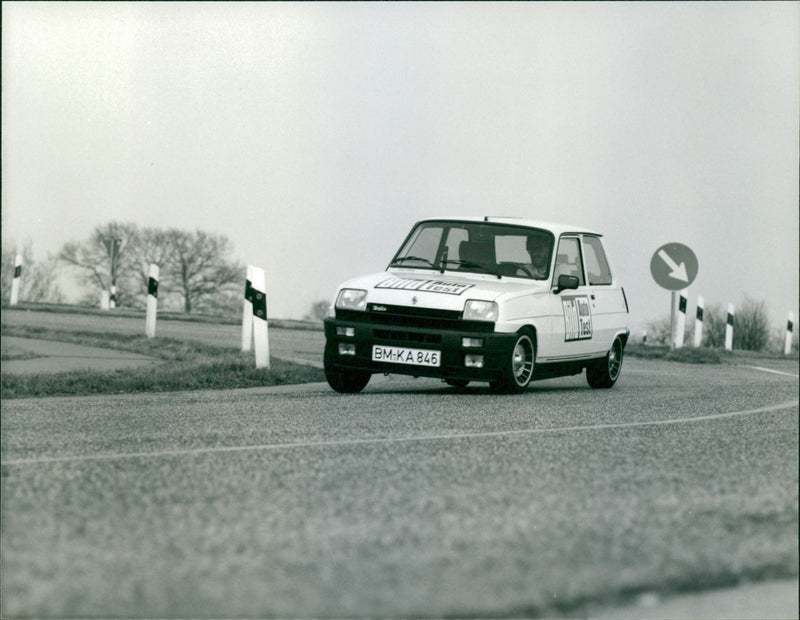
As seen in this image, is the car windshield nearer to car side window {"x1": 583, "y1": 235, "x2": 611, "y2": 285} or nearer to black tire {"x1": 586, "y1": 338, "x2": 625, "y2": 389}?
car side window {"x1": 583, "y1": 235, "x2": 611, "y2": 285}

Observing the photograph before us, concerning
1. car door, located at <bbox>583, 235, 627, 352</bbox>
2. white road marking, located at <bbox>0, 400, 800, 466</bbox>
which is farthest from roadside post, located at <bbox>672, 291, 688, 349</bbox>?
white road marking, located at <bbox>0, 400, 800, 466</bbox>

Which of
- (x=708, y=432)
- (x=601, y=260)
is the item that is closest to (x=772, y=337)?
(x=601, y=260)

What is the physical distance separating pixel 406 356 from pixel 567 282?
1.91 meters

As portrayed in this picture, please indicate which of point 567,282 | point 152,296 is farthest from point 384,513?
point 152,296

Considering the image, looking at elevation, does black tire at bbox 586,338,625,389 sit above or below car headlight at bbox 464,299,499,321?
below

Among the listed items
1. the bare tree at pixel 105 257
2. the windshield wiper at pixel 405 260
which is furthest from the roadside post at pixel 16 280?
the windshield wiper at pixel 405 260

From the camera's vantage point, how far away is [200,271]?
2469cm

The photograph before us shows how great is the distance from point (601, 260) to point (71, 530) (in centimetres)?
939

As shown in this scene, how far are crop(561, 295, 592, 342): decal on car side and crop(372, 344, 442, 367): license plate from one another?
1.78 metres

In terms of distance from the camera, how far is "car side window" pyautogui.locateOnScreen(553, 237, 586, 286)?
11.2 m

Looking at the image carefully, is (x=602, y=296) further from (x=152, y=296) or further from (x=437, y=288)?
(x=152, y=296)

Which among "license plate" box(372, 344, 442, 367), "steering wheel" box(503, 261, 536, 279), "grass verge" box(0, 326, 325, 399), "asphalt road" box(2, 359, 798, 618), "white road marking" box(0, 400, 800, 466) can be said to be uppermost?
"steering wheel" box(503, 261, 536, 279)

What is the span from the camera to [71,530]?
11.9ft

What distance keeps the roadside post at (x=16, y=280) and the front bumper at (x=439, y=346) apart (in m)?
13.1
